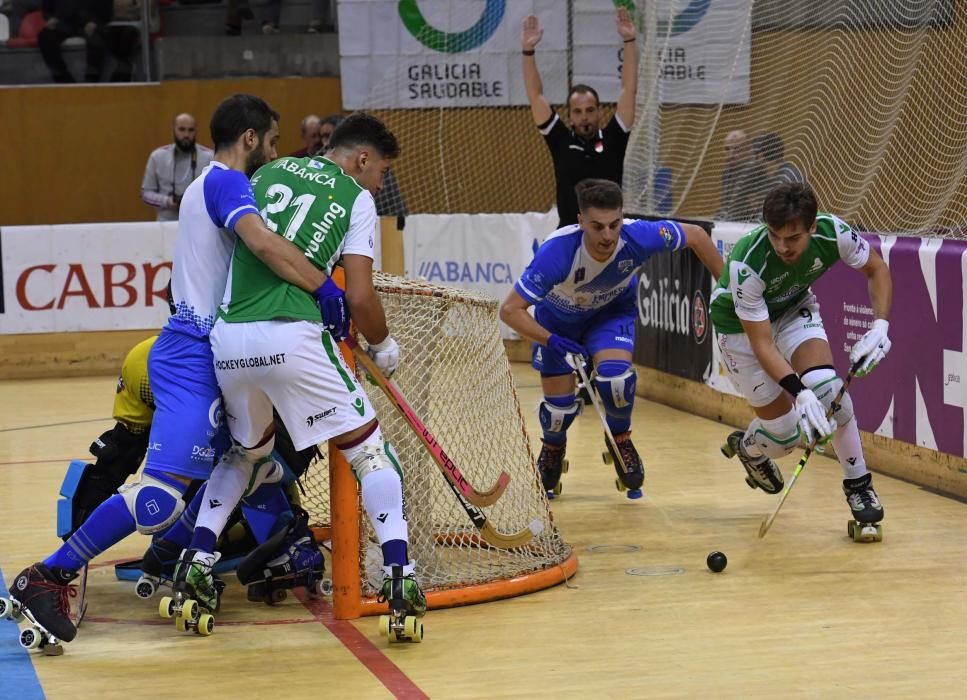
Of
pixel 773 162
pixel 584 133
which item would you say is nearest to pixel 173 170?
pixel 584 133

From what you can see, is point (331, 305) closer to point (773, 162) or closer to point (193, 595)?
point (193, 595)

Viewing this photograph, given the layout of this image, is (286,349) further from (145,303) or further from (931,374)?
(145,303)

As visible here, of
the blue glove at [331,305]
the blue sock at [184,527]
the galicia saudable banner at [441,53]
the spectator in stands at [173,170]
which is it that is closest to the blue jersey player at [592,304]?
the blue sock at [184,527]

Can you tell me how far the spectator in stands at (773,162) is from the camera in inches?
388

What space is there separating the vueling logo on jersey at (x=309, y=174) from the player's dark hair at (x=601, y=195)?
2.00m

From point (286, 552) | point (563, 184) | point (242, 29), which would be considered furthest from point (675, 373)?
point (242, 29)

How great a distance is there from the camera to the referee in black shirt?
9.47 meters

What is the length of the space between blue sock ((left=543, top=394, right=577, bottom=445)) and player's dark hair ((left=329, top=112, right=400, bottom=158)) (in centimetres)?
254

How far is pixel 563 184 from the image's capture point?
384 inches

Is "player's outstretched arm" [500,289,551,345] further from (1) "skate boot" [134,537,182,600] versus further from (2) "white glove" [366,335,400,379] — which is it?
(1) "skate boot" [134,537,182,600]

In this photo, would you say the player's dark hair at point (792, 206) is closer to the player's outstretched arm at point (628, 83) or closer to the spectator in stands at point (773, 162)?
the player's outstretched arm at point (628, 83)

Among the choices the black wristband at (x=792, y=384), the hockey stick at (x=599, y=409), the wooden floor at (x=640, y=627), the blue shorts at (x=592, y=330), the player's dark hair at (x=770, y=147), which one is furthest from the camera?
the player's dark hair at (x=770, y=147)

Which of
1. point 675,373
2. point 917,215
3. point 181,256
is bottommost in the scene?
point 675,373

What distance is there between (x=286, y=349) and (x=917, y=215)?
506 centimetres
